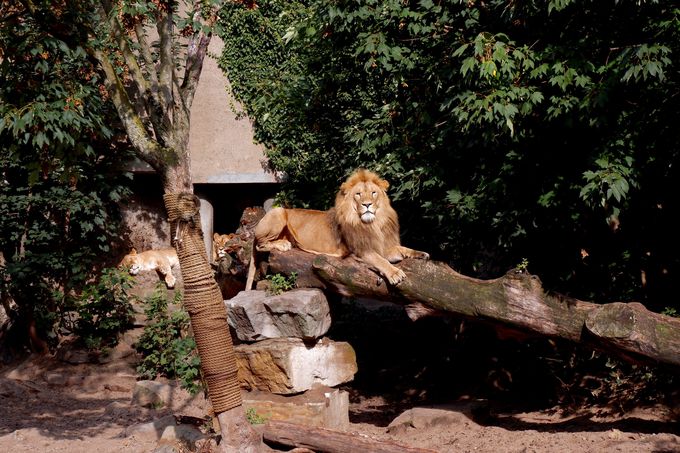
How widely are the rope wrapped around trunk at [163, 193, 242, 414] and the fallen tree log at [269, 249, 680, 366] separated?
7.86 ft

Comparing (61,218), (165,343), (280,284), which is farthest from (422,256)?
(61,218)

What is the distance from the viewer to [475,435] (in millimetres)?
8133

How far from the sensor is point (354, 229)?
28.5ft

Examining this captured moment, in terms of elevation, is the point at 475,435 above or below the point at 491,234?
below

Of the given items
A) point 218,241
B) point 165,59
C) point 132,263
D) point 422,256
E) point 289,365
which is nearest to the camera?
point 165,59

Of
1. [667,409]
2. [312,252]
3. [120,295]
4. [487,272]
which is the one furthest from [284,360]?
[120,295]

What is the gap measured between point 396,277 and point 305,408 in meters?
1.68

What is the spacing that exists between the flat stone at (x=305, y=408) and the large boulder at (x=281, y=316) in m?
0.70

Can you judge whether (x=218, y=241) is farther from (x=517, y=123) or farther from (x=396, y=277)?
(x=517, y=123)

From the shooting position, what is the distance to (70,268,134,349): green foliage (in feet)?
42.4

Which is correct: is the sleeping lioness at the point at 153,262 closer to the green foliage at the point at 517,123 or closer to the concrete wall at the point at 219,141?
the concrete wall at the point at 219,141

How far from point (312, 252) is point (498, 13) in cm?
333

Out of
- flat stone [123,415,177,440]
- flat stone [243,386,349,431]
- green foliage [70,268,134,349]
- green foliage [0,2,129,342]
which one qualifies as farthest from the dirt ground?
green foliage [0,2,129,342]

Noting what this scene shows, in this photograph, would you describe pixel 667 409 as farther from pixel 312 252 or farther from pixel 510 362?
pixel 312 252
